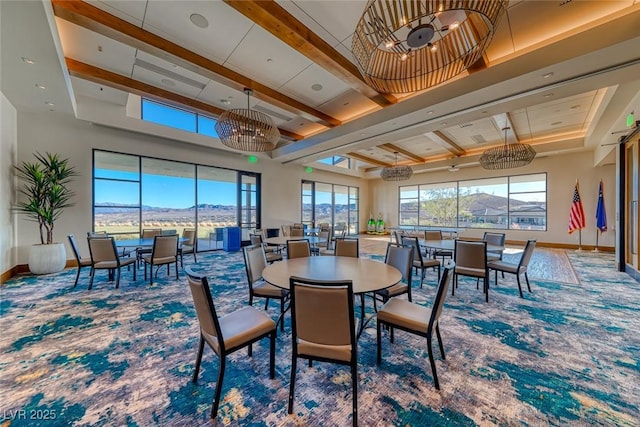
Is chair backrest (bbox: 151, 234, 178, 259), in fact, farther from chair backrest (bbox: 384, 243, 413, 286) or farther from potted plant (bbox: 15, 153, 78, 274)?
chair backrest (bbox: 384, 243, 413, 286)

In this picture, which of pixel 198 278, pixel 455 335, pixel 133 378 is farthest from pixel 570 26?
pixel 133 378

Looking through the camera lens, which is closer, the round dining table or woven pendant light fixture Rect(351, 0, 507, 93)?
woven pendant light fixture Rect(351, 0, 507, 93)

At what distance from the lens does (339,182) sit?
1245 centimetres

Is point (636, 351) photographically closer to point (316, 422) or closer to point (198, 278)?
point (316, 422)

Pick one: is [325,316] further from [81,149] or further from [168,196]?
[81,149]

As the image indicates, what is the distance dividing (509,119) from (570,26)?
3378 mm

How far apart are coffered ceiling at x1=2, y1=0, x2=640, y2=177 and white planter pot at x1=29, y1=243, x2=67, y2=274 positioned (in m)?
2.87

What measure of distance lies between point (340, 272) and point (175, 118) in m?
6.93

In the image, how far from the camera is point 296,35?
318 cm

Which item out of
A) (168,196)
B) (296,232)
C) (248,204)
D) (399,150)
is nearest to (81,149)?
(168,196)

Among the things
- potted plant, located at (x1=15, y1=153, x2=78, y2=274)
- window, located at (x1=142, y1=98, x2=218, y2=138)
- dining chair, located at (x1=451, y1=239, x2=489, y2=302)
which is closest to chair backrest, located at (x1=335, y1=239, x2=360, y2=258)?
dining chair, located at (x1=451, y1=239, x2=489, y2=302)

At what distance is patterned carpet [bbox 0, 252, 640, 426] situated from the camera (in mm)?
1665

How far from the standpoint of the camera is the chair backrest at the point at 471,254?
3.69m

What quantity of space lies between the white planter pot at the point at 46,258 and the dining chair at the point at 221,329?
5.46 meters
